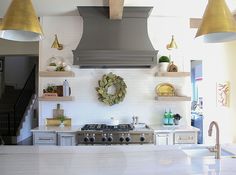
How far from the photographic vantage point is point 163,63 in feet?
13.8

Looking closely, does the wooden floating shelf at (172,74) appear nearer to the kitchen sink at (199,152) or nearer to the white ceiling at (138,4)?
the white ceiling at (138,4)

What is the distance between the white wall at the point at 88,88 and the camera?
4.33 metres

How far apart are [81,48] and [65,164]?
8.01 feet

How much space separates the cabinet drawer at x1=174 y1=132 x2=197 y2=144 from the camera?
380 centimetres

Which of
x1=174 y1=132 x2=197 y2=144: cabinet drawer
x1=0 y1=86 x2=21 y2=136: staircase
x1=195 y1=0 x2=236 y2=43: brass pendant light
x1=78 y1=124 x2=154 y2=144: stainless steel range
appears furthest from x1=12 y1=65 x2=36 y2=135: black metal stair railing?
x1=195 y1=0 x2=236 y2=43: brass pendant light

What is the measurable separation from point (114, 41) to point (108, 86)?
77 centimetres

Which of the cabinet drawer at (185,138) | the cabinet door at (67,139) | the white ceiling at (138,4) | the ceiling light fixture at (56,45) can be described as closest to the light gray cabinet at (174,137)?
the cabinet drawer at (185,138)

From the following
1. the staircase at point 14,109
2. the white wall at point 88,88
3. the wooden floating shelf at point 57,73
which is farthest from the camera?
the staircase at point 14,109

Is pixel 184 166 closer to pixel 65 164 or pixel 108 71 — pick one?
pixel 65 164

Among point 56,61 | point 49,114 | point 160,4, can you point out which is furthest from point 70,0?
point 49,114

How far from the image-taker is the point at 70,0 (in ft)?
12.1

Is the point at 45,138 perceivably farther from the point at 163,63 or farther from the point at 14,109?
the point at 14,109

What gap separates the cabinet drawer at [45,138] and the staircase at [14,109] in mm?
3823

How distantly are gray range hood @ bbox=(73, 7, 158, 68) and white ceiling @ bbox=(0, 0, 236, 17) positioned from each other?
0.17m
